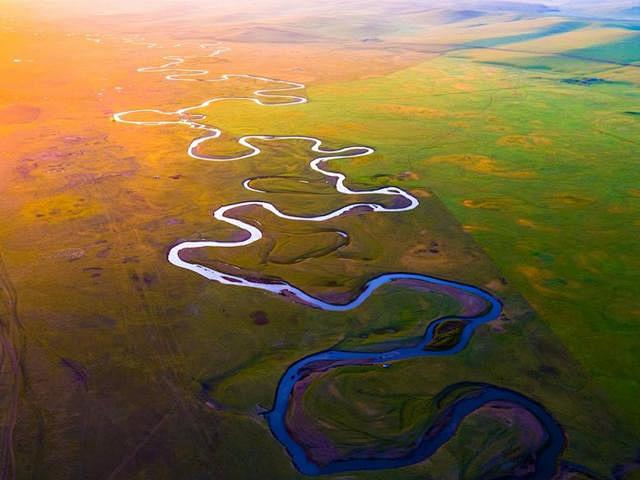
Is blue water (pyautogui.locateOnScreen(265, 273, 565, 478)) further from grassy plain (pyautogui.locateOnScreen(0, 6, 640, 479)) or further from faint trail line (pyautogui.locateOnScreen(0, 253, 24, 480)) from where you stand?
faint trail line (pyautogui.locateOnScreen(0, 253, 24, 480))

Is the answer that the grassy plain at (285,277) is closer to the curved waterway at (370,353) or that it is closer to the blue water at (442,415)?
the blue water at (442,415)

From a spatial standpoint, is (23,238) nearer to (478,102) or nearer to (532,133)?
(532,133)

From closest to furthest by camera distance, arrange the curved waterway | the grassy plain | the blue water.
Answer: the blue water < the curved waterway < the grassy plain

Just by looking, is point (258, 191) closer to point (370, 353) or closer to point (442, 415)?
point (370, 353)

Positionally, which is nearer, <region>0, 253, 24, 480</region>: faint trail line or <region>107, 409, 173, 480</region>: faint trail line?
<region>107, 409, 173, 480</region>: faint trail line

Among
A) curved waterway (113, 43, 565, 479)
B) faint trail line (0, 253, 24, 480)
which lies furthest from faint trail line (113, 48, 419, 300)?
faint trail line (0, 253, 24, 480)

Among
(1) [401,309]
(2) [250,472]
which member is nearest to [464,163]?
(1) [401,309]

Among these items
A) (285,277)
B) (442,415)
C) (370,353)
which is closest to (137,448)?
(370,353)

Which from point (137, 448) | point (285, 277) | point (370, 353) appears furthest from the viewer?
point (285, 277)
